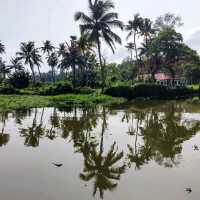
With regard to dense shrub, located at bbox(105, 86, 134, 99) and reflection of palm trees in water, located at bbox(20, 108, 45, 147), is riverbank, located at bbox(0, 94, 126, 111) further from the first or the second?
reflection of palm trees in water, located at bbox(20, 108, 45, 147)

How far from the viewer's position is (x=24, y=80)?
2371 inches

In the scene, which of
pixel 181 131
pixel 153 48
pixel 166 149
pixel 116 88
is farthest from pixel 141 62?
pixel 166 149

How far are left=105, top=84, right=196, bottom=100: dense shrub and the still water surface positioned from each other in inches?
884

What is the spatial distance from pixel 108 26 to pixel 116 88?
8.58m

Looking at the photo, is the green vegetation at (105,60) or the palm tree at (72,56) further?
the palm tree at (72,56)

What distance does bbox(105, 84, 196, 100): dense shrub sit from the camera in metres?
44.5

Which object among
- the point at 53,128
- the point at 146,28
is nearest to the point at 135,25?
the point at 146,28

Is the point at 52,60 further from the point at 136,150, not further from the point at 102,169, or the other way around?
the point at 102,169

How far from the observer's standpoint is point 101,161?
42.1ft

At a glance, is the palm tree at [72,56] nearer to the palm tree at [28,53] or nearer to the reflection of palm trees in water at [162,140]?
the palm tree at [28,53]

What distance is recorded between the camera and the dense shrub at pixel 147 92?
4450 centimetres

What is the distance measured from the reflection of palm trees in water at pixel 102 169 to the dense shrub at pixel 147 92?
29.7 meters

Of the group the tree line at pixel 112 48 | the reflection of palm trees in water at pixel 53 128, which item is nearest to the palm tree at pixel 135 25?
the tree line at pixel 112 48

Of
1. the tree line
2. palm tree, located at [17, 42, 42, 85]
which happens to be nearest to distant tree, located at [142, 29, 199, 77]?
the tree line
